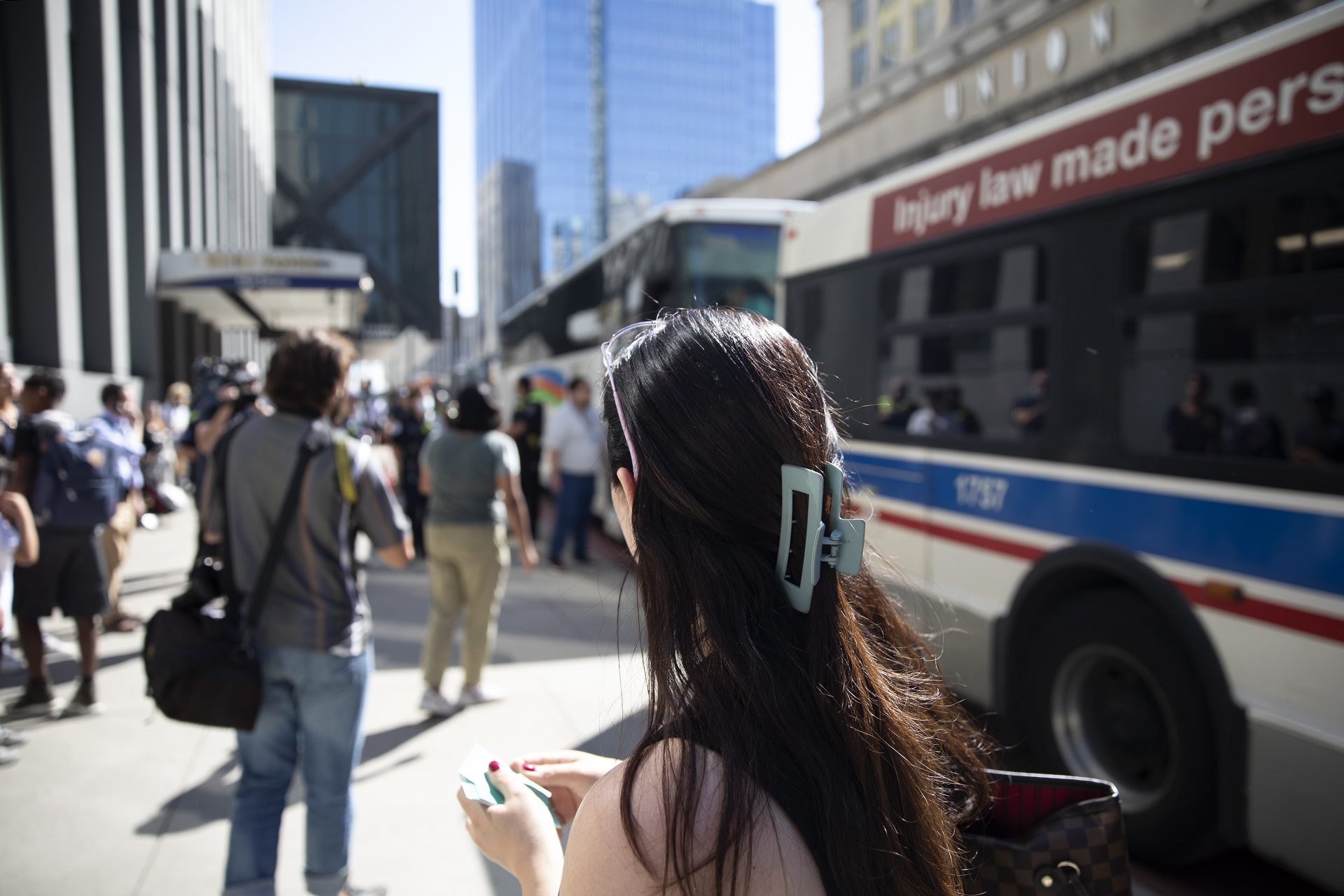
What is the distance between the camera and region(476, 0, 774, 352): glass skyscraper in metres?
110

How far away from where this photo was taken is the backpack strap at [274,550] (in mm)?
2863

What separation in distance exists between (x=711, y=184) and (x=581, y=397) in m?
26.9

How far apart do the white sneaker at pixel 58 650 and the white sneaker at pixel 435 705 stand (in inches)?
108

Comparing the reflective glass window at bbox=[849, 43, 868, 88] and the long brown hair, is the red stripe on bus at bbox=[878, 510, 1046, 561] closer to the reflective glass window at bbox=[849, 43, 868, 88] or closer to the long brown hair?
the long brown hair

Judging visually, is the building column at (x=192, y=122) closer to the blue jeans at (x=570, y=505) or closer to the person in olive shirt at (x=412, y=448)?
the person in olive shirt at (x=412, y=448)

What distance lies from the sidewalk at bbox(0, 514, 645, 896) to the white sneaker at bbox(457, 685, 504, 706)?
0.17 feet

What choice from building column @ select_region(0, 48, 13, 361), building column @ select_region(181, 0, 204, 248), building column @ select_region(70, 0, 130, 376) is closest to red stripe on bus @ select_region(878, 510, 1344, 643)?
building column @ select_region(0, 48, 13, 361)

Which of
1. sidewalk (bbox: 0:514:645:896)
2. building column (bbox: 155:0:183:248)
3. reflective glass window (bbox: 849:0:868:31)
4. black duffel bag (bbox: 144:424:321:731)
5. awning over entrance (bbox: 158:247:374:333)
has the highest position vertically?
reflective glass window (bbox: 849:0:868:31)

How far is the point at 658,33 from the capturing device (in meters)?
112

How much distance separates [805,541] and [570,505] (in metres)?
9.23

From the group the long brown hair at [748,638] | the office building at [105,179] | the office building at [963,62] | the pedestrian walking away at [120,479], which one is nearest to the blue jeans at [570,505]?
the pedestrian walking away at [120,479]

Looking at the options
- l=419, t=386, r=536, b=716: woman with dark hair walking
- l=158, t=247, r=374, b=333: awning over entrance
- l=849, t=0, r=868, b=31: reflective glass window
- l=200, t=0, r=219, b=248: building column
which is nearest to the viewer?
l=419, t=386, r=536, b=716: woman with dark hair walking

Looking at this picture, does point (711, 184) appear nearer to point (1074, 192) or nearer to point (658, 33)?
point (1074, 192)

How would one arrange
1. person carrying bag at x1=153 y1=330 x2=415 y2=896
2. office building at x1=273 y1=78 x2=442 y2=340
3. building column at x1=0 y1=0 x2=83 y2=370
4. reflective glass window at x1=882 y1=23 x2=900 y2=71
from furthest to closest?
1. office building at x1=273 y1=78 x2=442 y2=340
2. reflective glass window at x1=882 y1=23 x2=900 y2=71
3. building column at x1=0 y1=0 x2=83 y2=370
4. person carrying bag at x1=153 y1=330 x2=415 y2=896
